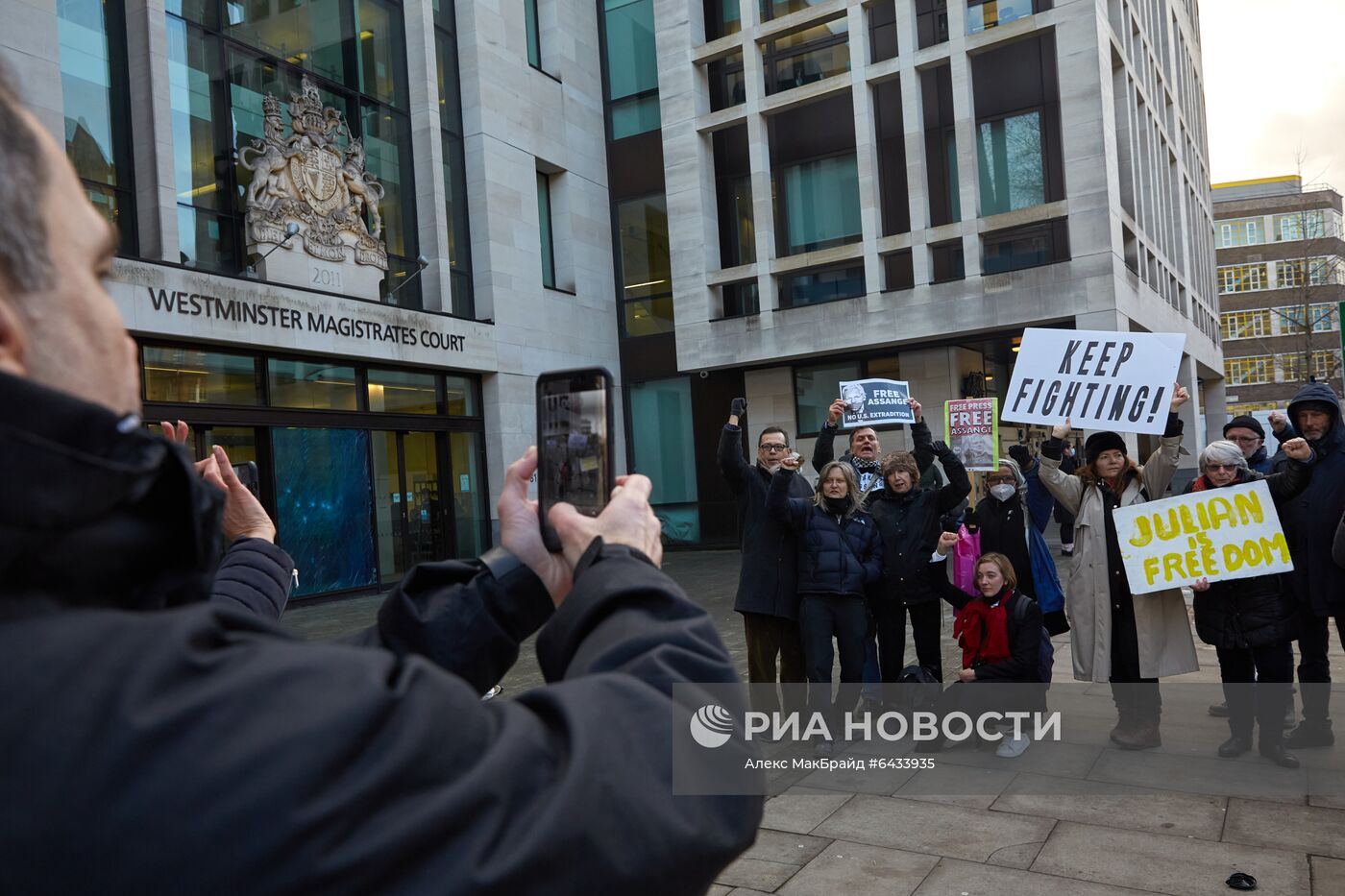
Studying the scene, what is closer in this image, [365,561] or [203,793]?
[203,793]

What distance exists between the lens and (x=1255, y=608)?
5.89 metres

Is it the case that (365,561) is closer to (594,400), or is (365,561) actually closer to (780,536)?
(780,536)

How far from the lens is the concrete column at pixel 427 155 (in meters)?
17.3

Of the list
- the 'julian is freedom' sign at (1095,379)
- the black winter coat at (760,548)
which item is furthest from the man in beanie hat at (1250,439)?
the black winter coat at (760,548)

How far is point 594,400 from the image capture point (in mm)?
1427

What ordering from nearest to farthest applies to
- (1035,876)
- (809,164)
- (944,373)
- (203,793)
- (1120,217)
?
(203,793) → (1035,876) → (1120,217) → (944,373) → (809,164)

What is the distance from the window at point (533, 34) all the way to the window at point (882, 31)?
6897 millimetres

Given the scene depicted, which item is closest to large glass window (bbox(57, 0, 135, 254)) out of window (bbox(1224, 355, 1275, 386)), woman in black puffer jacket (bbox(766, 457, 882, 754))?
woman in black puffer jacket (bbox(766, 457, 882, 754))

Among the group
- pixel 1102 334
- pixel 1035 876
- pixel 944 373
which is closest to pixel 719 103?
pixel 944 373

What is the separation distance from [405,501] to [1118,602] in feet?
41.8

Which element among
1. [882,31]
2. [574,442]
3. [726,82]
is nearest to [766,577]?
[574,442]

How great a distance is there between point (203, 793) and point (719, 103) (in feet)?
72.2

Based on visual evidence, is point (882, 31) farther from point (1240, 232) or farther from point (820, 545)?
point (1240, 232)

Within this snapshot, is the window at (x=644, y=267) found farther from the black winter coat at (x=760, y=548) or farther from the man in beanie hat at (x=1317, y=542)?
the man in beanie hat at (x=1317, y=542)
